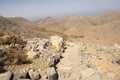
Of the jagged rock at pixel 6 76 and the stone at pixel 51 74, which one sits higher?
the jagged rock at pixel 6 76

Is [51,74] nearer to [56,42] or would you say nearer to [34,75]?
[34,75]

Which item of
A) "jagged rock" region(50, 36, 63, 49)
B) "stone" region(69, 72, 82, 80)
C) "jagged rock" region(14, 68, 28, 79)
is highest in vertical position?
"jagged rock" region(50, 36, 63, 49)

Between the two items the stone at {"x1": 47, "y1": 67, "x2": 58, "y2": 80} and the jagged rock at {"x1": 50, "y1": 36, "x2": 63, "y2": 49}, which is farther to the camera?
the jagged rock at {"x1": 50, "y1": 36, "x2": 63, "y2": 49}

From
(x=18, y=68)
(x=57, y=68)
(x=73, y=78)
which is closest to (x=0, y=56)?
(x=18, y=68)

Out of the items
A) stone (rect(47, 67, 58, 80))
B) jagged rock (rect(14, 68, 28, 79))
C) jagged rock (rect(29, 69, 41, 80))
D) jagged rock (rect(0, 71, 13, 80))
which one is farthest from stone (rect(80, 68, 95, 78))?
jagged rock (rect(0, 71, 13, 80))

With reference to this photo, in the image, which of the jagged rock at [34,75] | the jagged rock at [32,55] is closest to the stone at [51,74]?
the jagged rock at [34,75]

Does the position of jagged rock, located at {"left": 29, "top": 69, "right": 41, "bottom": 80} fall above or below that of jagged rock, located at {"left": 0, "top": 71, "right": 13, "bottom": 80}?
below

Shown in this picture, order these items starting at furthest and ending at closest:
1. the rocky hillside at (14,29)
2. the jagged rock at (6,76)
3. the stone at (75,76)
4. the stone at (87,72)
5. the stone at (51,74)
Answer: the rocky hillside at (14,29) < the stone at (87,72) < the stone at (75,76) < the stone at (51,74) < the jagged rock at (6,76)

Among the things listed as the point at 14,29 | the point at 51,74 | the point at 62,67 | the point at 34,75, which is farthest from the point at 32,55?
the point at 14,29

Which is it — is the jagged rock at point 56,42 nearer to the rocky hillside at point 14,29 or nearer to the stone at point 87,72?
the stone at point 87,72

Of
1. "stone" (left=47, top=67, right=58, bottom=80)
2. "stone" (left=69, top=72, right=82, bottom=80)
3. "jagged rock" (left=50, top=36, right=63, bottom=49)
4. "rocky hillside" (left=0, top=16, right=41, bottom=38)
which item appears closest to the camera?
"stone" (left=47, top=67, right=58, bottom=80)

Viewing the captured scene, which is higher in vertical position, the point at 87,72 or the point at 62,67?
the point at 62,67

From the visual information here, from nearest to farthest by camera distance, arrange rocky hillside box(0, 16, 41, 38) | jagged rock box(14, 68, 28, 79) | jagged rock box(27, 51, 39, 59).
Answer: jagged rock box(14, 68, 28, 79) → jagged rock box(27, 51, 39, 59) → rocky hillside box(0, 16, 41, 38)

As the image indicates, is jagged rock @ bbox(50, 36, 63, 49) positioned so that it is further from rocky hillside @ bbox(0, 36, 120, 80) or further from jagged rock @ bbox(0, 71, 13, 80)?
jagged rock @ bbox(0, 71, 13, 80)
